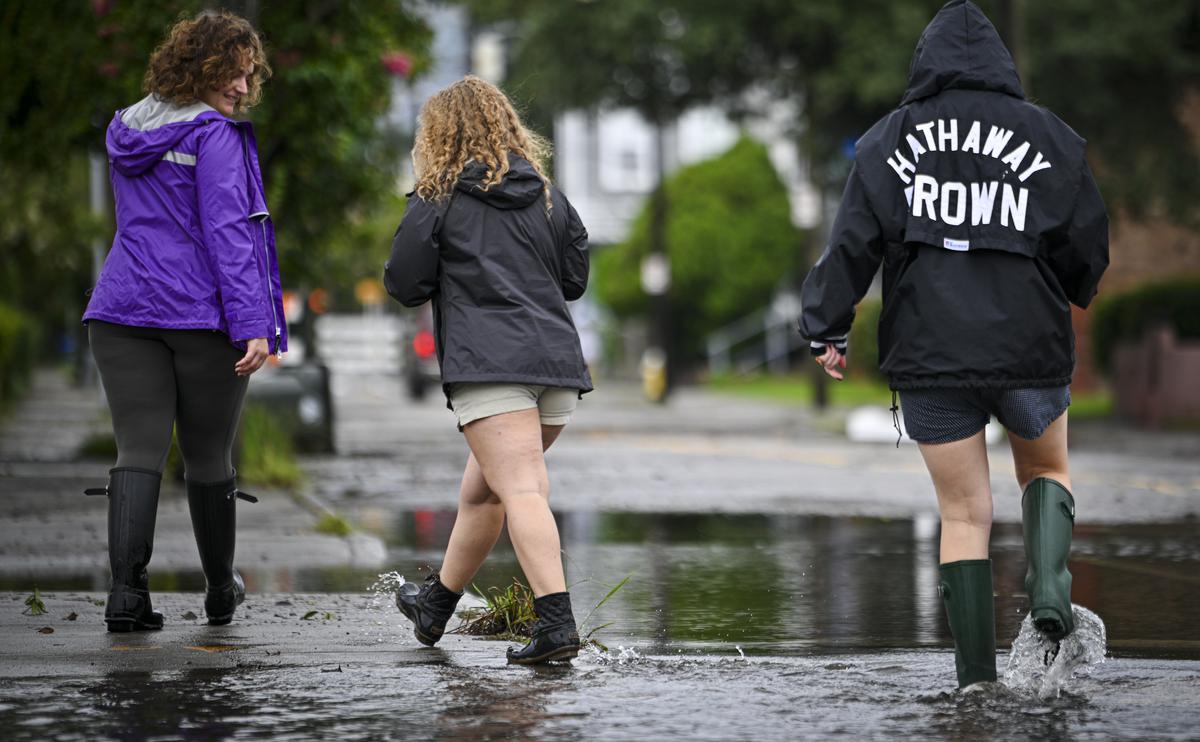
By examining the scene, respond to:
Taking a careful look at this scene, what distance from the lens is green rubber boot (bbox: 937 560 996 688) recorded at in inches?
207

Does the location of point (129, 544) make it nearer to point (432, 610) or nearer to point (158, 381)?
point (158, 381)

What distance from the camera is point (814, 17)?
2466 cm

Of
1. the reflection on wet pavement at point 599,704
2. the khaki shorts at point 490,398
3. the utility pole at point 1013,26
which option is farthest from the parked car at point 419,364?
the reflection on wet pavement at point 599,704

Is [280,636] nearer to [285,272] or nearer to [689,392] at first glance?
[285,272]

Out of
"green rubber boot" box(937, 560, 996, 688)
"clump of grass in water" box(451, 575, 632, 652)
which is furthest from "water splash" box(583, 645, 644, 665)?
"green rubber boot" box(937, 560, 996, 688)

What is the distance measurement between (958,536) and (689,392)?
34.1 metres

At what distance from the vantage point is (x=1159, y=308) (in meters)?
23.9

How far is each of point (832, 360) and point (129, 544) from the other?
2297mm

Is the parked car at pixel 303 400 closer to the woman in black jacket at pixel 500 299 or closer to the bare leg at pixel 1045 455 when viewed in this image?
the woman in black jacket at pixel 500 299

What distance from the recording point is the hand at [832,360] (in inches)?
211

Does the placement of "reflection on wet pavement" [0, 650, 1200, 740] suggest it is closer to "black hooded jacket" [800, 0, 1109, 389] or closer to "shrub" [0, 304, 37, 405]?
"black hooded jacket" [800, 0, 1109, 389]

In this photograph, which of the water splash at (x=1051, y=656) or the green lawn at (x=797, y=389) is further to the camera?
the green lawn at (x=797, y=389)

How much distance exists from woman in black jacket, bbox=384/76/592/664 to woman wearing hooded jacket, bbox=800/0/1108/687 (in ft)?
3.03

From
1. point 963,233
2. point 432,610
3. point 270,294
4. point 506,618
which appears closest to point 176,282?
point 270,294
